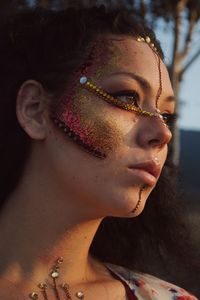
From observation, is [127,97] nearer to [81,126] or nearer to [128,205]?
[81,126]

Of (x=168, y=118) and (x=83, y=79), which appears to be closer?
(x=83, y=79)

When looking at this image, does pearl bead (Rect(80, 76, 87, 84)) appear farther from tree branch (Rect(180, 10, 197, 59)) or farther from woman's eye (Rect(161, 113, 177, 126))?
tree branch (Rect(180, 10, 197, 59))

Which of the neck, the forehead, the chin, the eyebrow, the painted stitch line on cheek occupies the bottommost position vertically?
the neck

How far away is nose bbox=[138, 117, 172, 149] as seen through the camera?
163cm

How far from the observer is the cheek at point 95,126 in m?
1.61

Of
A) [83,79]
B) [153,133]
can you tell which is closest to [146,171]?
[153,133]

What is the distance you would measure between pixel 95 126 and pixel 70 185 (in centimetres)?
19

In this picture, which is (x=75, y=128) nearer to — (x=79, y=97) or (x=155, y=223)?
(x=79, y=97)

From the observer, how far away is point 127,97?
167 centimetres

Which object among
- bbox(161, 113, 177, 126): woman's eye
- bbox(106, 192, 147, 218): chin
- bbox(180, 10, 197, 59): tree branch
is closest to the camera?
bbox(106, 192, 147, 218): chin

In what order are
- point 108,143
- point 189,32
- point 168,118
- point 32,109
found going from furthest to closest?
point 189,32 → point 168,118 → point 32,109 → point 108,143

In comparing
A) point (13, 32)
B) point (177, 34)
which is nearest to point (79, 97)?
point (13, 32)

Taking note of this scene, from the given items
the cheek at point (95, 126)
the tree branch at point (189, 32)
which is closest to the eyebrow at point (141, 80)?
the cheek at point (95, 126)

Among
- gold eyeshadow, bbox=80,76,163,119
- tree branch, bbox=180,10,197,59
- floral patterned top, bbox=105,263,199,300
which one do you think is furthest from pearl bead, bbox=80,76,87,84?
tree branch, bbox=180,10,197,59
